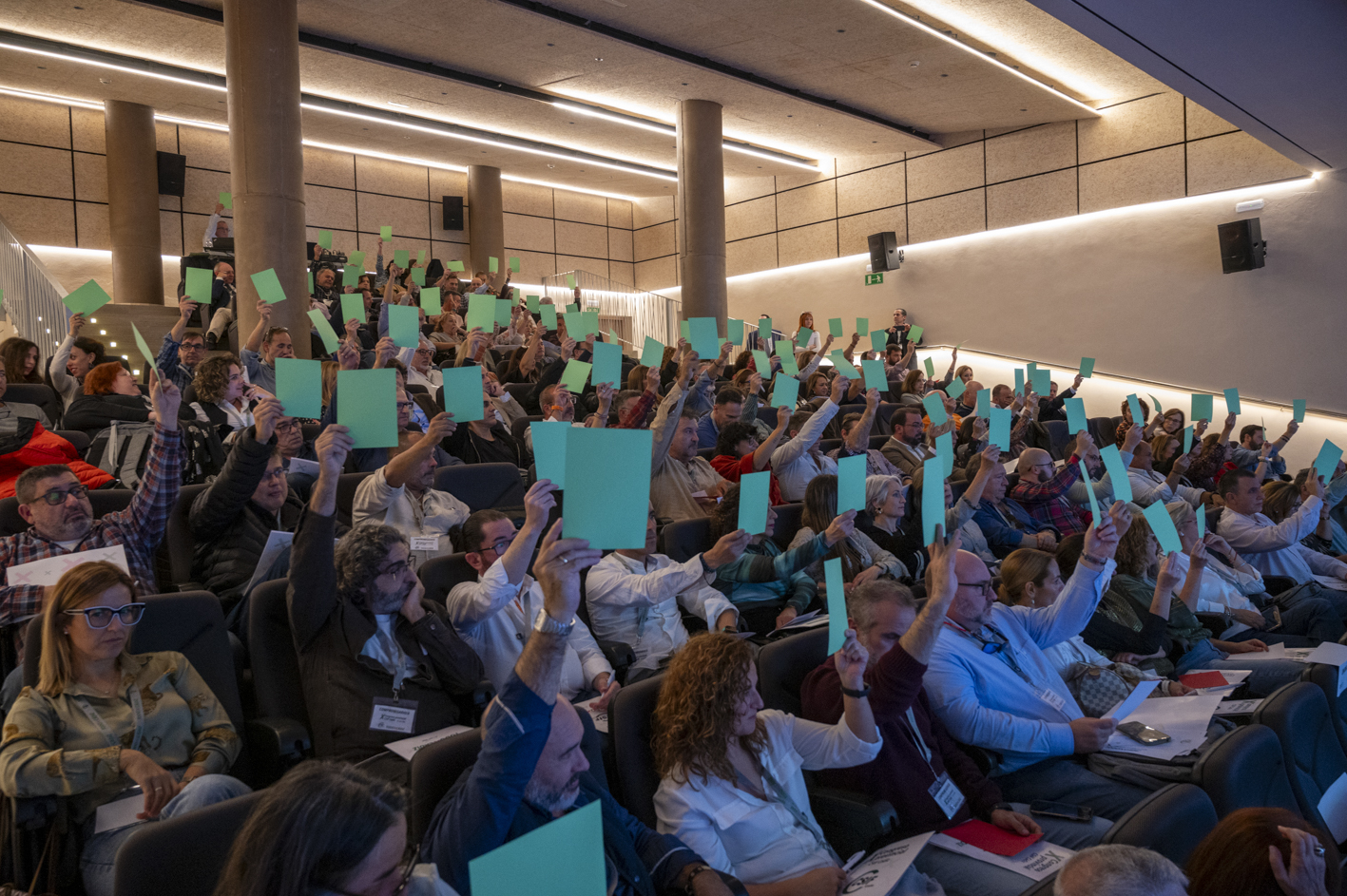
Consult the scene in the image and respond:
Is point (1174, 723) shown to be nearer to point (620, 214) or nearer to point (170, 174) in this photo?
point (170, 174)

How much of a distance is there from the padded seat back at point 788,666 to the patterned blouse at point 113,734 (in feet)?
4.08

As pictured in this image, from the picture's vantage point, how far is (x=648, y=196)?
16.2 m

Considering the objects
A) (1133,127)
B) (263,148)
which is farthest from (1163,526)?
(1133,127)

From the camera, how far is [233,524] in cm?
278

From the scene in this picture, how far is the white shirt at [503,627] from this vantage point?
2.36m

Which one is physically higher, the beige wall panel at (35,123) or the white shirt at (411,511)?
the beige wall panel at (35,123)

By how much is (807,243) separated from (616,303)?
354cm

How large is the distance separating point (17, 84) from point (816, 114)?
29.7ft

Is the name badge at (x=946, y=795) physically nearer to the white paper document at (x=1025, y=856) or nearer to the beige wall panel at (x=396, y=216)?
the white paper document at (x=1025, y=856)

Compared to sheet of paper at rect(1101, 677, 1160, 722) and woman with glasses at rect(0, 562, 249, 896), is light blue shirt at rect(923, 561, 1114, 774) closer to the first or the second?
sheet of paper at rect(1101, 677, 1160, 722)

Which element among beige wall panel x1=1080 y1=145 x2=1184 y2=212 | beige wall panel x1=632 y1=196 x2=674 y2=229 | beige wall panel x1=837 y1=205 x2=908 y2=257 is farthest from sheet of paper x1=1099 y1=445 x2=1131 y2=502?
beige wall panel x1=632 y1=196 x2=674 y2=229

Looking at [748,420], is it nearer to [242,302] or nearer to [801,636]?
[801,636]

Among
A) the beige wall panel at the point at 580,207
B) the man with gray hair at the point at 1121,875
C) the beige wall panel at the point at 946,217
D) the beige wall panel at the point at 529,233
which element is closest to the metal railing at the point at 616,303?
the beige wall panel at the point at 529,233

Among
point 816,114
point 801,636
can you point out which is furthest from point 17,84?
point 801,636
